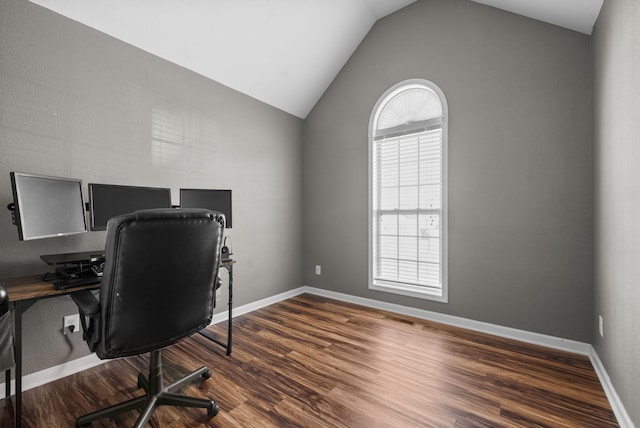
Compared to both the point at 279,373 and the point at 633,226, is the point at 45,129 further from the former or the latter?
the point at 633,226

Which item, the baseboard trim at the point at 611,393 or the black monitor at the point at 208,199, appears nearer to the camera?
the baseboard trim at the point at 611,393

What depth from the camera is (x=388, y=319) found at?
3.18m

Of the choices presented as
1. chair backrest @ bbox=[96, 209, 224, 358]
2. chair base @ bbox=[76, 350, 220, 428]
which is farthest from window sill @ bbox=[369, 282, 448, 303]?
chair backrest @ bbox=[96, 209, 224, 358]

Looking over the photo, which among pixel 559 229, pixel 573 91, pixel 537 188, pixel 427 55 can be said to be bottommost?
pixel 559 229

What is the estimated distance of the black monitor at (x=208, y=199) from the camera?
2.60m

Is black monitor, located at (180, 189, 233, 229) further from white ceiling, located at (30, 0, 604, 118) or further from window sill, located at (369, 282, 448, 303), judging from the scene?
window sill, located at (369, 282, 448, 303)

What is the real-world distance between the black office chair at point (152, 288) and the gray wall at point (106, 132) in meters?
0.91

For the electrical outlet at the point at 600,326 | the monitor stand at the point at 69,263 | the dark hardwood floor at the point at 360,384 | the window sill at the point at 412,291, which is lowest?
the dark hardwood floor at the point at 360,384

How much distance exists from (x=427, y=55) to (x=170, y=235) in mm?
3210

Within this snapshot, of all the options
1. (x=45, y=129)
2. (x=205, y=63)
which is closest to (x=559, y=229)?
(x=205, y=63)

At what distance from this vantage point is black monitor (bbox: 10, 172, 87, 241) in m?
1.62

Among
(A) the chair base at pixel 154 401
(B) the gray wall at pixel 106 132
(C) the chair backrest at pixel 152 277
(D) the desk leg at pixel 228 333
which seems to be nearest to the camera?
(C) the chair backrest at pixel 152 277

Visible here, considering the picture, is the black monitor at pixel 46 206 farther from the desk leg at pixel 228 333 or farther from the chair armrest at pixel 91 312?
the desk leg at pixel 228 333

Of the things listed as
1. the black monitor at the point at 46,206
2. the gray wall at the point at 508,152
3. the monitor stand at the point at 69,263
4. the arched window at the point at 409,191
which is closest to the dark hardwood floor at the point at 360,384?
the gray wall at the point at 508,152
